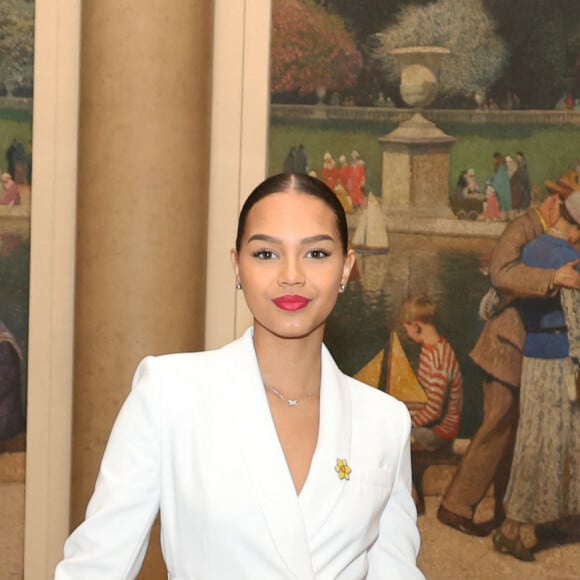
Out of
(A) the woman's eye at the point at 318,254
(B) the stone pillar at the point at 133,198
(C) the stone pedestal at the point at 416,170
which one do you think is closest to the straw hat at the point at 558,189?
(C) the stone pedestal at the point at 416,170

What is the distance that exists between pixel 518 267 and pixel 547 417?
92cm

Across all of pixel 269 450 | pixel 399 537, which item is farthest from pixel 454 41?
pixel 269 450

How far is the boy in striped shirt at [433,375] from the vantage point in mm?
6926

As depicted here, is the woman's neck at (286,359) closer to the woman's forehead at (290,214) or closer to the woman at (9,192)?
the woman's forehead at (290,214)

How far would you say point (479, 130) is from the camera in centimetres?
692

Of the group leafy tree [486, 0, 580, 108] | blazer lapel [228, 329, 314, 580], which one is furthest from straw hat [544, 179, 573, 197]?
blazer lapel [228, 329, 314, 580]

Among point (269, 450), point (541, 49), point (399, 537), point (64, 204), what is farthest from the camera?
point (541, 49)

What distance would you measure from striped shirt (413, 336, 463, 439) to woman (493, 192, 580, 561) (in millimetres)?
405

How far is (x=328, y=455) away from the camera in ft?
9.29

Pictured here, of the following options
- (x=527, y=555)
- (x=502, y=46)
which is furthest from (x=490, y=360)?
(x=502, y=46)

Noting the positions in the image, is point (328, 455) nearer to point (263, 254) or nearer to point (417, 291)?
point (263, 254)

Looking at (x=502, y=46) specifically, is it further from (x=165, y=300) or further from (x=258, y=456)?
(x=258, y=456)

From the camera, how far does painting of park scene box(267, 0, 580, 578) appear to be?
22.6ft

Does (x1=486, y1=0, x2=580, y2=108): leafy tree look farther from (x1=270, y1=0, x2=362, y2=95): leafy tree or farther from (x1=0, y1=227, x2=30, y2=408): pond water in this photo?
(x1=0, y1=227, x2=30, y2=408): pond water
